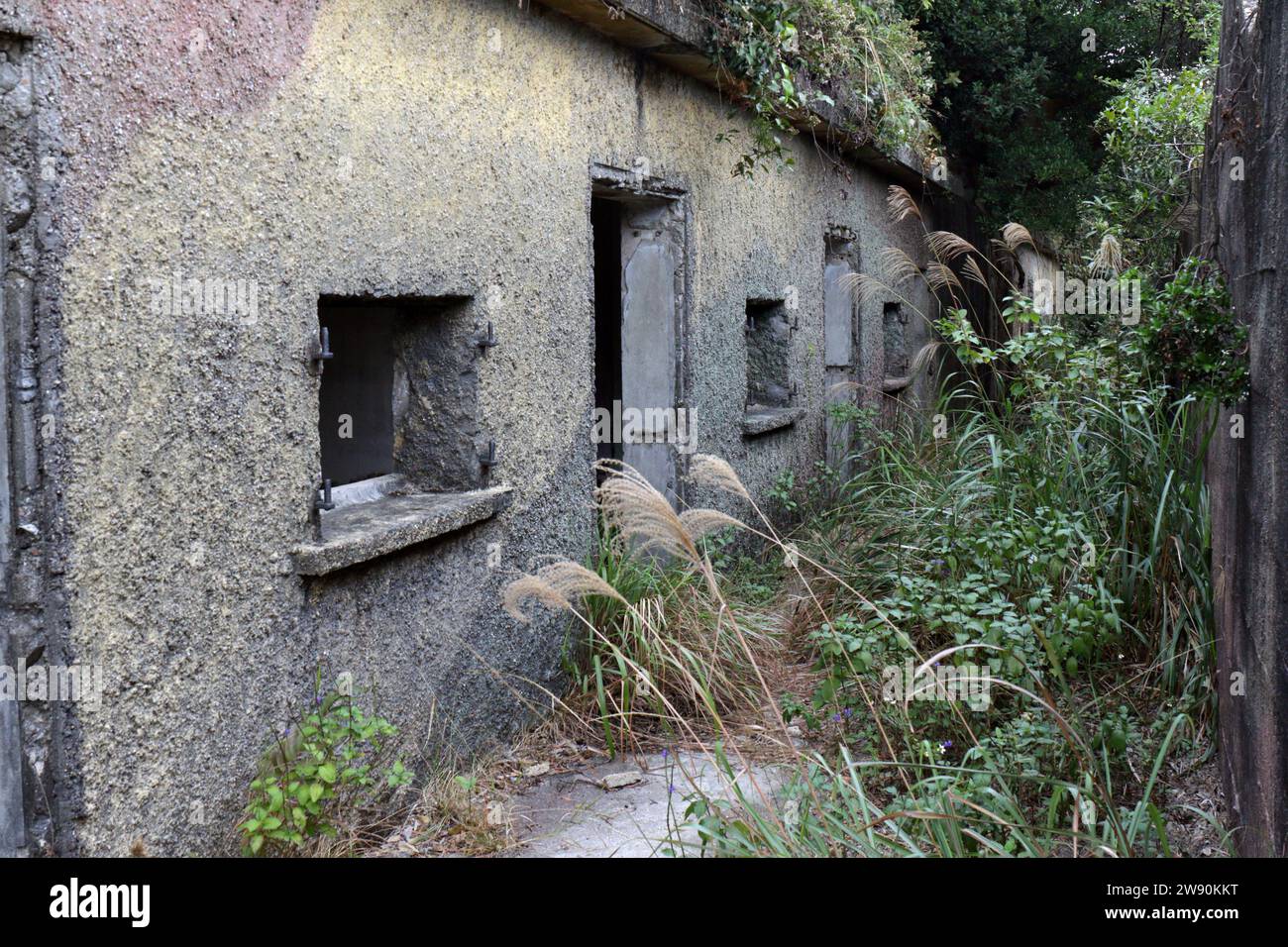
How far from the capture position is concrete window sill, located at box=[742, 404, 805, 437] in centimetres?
638

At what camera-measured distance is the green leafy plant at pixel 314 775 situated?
278cm

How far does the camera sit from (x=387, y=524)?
336 cm

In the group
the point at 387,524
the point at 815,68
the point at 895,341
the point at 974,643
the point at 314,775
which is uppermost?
the point at 815,68

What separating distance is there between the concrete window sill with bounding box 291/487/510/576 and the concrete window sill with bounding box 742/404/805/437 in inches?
101

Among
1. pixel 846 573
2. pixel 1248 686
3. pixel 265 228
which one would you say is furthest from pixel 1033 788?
pixel 265 228

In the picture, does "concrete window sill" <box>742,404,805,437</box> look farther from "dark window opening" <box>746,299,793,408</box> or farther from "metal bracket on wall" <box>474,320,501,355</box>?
"metal bracket on wall" <box>474,320,501,355</box>

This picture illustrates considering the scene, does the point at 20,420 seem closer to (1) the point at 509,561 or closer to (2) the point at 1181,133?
(1) the point at 509,561

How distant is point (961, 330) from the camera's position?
17.3 feet

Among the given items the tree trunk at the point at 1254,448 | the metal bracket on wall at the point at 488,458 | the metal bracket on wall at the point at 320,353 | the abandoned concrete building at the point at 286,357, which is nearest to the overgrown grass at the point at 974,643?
the tree trunk at the point at 1254,448

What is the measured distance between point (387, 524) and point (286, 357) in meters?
0.62

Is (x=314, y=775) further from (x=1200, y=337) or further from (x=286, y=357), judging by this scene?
(x=1200, y=337)

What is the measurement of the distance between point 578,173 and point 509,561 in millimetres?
1506

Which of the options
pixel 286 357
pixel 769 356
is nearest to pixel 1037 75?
pixel 769 356

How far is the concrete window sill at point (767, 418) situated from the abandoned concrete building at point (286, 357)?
1159 millimetres
